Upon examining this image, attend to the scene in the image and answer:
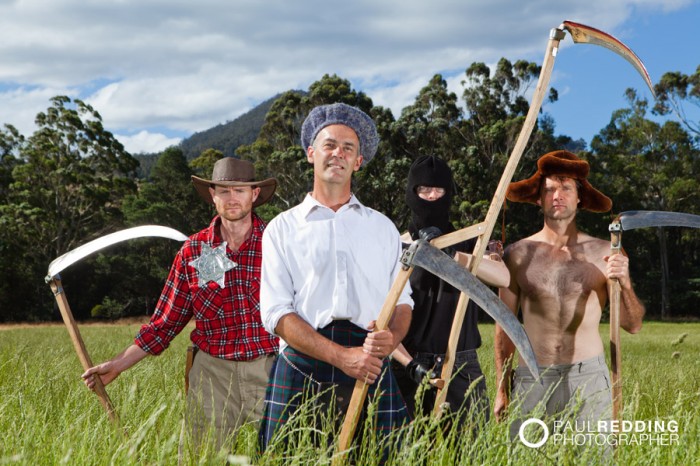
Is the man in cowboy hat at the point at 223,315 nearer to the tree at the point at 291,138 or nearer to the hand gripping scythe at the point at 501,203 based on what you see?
the hand gripping scythe at the point at 501,203

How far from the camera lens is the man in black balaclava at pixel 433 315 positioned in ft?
12.4

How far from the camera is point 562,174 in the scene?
155 inches

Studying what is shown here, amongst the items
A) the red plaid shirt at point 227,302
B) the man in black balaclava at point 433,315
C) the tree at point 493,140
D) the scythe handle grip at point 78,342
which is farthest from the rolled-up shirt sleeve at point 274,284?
the tree at point 493,140

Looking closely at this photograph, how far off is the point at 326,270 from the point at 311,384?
484 mm

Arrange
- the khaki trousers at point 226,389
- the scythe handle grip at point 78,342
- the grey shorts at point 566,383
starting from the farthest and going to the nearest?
1. the grey shorts at point 566,383
2. the scythe handle grip at point 78,342
3. the khaki trousers at point 226,389

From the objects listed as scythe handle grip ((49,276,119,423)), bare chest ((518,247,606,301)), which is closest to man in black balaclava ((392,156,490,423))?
bare chest ((518,247,606,301))

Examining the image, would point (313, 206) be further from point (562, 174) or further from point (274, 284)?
point (562, 174)

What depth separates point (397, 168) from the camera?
31547 mm

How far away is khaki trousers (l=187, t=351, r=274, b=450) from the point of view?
3334 millimetres

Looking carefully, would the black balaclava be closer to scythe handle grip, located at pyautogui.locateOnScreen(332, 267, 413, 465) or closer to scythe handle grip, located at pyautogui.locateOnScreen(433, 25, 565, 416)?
scythe handle grip, located at pyautogui.locateOnScreen(433, 25, 565, 416)

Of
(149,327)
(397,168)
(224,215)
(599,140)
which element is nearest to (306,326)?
(224,215)

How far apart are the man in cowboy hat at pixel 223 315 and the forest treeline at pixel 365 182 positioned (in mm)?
26233

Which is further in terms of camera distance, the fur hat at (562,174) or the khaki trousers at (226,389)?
the fur hat at (562,174)

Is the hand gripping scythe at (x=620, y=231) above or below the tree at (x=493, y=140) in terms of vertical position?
below
